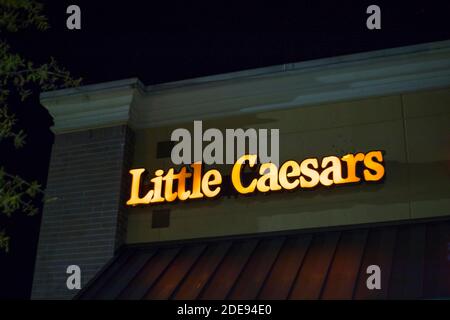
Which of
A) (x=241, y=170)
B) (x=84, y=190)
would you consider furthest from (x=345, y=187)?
(x=84, y=190)

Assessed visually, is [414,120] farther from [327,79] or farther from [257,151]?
[257,151]

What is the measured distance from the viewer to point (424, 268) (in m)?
8.95

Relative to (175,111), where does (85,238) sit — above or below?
below

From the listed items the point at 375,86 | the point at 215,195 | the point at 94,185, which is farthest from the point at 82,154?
the point at 375,86

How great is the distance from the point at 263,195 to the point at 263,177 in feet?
1.14

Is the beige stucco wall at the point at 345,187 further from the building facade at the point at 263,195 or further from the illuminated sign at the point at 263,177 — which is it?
the illuminated sign at the point at 263,177

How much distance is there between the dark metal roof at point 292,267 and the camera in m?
8.89

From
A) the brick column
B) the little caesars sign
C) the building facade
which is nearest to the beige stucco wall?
the building facade

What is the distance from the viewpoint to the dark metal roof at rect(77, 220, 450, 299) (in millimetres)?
8891

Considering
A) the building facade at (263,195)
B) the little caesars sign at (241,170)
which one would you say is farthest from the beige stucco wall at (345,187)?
the little caesars sign at (241,170)

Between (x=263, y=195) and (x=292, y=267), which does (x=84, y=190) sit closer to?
(x=263, y=195)

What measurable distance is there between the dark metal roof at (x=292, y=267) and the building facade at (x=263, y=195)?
0.03 metres

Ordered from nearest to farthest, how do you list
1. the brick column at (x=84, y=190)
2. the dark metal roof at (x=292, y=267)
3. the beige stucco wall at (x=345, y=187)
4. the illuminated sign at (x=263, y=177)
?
the dark metal roof at (x=292, y=267), the beige stucco wall at (x=345, y=187), the illuminated sign at (x=263, y=177), the brick column at (x=84, y=190)

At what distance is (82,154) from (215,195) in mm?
3176
